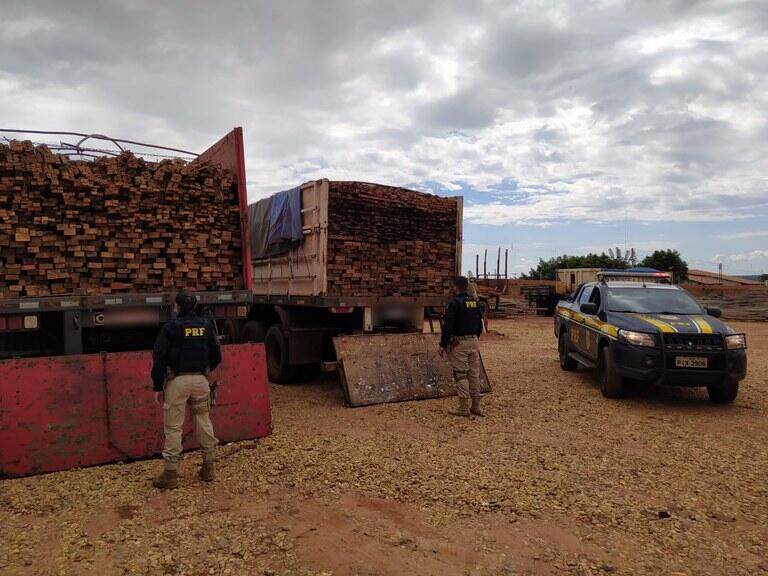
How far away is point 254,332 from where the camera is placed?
33.2 ft

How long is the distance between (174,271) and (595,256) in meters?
48.2

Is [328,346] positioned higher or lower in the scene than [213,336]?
lower

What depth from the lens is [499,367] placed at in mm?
11281

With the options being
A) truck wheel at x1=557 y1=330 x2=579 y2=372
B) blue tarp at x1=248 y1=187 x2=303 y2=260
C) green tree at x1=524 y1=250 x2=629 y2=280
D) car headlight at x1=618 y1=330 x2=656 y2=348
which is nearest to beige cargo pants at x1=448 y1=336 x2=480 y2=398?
car headlight at x1=618 y1=330 x2=656 y2=348

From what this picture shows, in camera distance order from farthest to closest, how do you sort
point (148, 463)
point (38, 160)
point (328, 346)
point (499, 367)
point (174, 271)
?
1. point (499, 367)
2. point (328, 346)
3. point (174, 271)
4. point (38, 160)
5. point (148, 463)

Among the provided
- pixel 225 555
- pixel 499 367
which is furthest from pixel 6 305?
pixel 499 367

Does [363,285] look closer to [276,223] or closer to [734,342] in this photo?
[276,223]

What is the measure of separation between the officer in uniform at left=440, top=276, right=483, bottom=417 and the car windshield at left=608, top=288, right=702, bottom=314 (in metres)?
2.80

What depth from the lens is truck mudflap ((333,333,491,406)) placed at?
25.5 ft

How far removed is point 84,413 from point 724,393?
25.6 feet

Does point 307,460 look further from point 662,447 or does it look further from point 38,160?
point 38,160

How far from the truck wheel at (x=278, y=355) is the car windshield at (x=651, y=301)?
16.3 ft

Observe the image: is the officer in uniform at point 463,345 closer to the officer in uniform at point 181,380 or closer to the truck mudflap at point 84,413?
the truck mudflap at point 84,413

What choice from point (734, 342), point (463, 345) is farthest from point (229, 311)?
point (734, 342)
